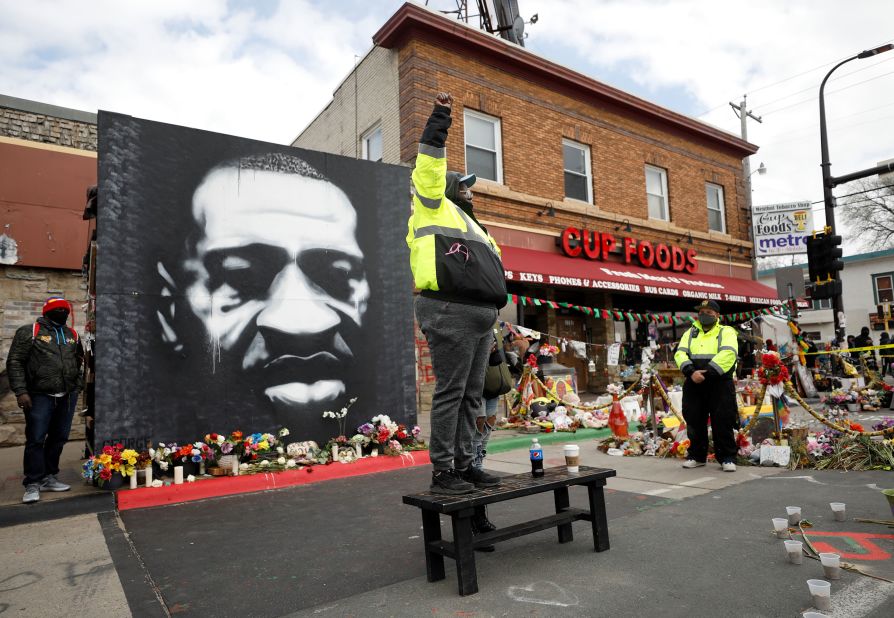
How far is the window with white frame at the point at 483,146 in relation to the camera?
13.5m

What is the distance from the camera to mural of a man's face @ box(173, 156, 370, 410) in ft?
21.9

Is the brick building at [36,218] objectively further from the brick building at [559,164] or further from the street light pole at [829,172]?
the street light pole at [829,172]

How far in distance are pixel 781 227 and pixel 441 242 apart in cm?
2001

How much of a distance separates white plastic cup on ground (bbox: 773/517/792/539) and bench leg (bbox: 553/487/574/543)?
1268mm

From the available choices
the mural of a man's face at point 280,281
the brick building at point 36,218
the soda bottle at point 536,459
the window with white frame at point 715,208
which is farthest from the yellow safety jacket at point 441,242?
the window with white frame at point 715,208

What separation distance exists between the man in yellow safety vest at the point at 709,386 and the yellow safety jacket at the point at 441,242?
3733 millimetres

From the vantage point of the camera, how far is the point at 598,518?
3.71 meters

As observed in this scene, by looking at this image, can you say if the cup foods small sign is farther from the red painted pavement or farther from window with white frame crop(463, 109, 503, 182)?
the red painted pavement

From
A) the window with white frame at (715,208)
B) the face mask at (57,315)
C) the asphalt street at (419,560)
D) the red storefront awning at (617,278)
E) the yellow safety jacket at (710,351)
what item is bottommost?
the asphalt street at (419,560)

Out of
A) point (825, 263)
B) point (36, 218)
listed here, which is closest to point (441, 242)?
point (36, 218)

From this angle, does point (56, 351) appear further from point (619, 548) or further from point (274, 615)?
point (619, 548)

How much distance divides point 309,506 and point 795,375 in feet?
37.9


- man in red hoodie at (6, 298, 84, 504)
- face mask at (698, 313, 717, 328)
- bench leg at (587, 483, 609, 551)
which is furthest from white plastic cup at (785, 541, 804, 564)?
man in red hoodie at (6, 298, 84, 504)

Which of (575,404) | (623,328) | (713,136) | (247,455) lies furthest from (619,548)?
(713,136)
